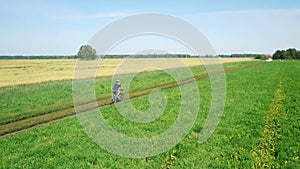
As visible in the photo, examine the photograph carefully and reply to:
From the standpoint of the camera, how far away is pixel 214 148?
10.3 metres

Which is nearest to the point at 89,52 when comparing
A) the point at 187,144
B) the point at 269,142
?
the point at 187,144

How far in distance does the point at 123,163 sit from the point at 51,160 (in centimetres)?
219

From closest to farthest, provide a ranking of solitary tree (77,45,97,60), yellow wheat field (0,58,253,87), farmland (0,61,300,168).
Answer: farmland (0,61,300,168), solitary tree (77,45,97,60), yellow wheat field (0,58,253,87)

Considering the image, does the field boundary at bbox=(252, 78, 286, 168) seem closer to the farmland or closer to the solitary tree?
the farmland

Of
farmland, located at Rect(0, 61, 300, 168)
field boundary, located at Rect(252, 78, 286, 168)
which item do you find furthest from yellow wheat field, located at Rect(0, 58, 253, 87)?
field boundary, located at Rect(252, 78, 286, 168)

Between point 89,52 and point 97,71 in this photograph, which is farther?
point 97,71

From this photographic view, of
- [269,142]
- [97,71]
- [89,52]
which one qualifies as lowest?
[269,142]

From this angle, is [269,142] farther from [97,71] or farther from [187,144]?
[97,71]

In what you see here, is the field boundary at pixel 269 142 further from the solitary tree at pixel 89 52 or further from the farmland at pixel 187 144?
the solitary tree at pixel 89 52

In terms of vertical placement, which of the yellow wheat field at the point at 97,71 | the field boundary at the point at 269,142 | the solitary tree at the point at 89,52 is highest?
the solitary tree at the point at 89,52

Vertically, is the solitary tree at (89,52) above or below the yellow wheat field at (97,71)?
above

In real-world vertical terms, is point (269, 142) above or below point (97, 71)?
below

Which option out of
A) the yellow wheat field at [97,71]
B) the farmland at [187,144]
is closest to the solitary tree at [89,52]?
the yellow wheat field at [97,71]

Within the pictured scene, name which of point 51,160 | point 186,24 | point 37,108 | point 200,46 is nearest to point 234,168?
point 200,46
